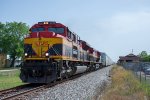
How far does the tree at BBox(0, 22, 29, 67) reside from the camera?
11388cm

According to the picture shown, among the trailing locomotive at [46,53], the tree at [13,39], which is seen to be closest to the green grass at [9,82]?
the trailing locomotive at [46,53]

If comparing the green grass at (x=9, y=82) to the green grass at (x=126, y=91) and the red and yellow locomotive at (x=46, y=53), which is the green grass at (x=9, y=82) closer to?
the red and yellow locomotive at (x=46, y=53)

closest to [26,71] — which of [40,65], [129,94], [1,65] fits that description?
[40,65]

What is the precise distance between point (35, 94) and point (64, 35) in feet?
29.5

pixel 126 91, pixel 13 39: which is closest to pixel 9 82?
pixel 126 91

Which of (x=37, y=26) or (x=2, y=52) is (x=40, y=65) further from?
(x=2, y=52)

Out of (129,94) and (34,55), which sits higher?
(34,55)

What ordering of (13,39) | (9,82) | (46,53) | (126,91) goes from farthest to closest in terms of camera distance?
(13,39)
(9,82)
(46,53)
(126,91)

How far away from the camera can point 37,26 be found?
84.7ft

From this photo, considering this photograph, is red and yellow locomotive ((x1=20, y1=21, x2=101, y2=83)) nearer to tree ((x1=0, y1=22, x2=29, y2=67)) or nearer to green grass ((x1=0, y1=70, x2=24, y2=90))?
green grass ((x1=0, y1=70, x2=24, y2=90))

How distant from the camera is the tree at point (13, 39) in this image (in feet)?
374

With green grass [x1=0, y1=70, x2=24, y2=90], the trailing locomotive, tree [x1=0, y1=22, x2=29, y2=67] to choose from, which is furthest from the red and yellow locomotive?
tree [x1=0, y1=22, x2=29, y2=67]

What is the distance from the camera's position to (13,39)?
116 metres

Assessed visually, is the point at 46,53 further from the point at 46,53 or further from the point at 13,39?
the point at 13,39
